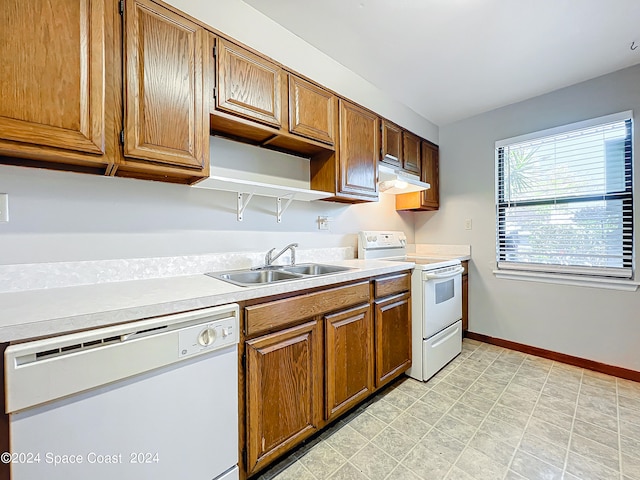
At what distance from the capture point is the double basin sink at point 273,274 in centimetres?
159

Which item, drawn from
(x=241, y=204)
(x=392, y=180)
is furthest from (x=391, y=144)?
(x=241, y=204)

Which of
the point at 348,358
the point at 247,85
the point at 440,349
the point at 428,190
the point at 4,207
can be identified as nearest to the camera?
the point at 4,207

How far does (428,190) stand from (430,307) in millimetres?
1435

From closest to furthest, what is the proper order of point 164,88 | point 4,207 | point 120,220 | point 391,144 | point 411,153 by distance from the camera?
point 4,207, point 164,88, point 120,220, point 391,144, point 411,153

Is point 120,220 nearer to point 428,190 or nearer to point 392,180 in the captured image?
point 392,180

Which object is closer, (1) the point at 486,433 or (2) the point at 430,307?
(1) the point at 486,433

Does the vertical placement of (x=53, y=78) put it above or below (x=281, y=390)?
above

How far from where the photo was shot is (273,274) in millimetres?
1797

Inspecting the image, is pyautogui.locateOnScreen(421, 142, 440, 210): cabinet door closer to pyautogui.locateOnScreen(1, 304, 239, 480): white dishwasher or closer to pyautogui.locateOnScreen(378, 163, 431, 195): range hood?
pyautogui.locateOnScreen(378, 163, 431, 195): range hood

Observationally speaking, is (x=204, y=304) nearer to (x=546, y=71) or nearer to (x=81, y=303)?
(x=81, y=303)

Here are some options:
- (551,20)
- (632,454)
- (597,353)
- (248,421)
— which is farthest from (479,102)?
(248,421)

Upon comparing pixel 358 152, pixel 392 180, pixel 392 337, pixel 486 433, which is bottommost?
pixel 486 433

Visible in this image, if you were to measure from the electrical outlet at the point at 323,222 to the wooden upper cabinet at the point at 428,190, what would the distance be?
1149 millimetres

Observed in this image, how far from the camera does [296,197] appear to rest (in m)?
2.01
